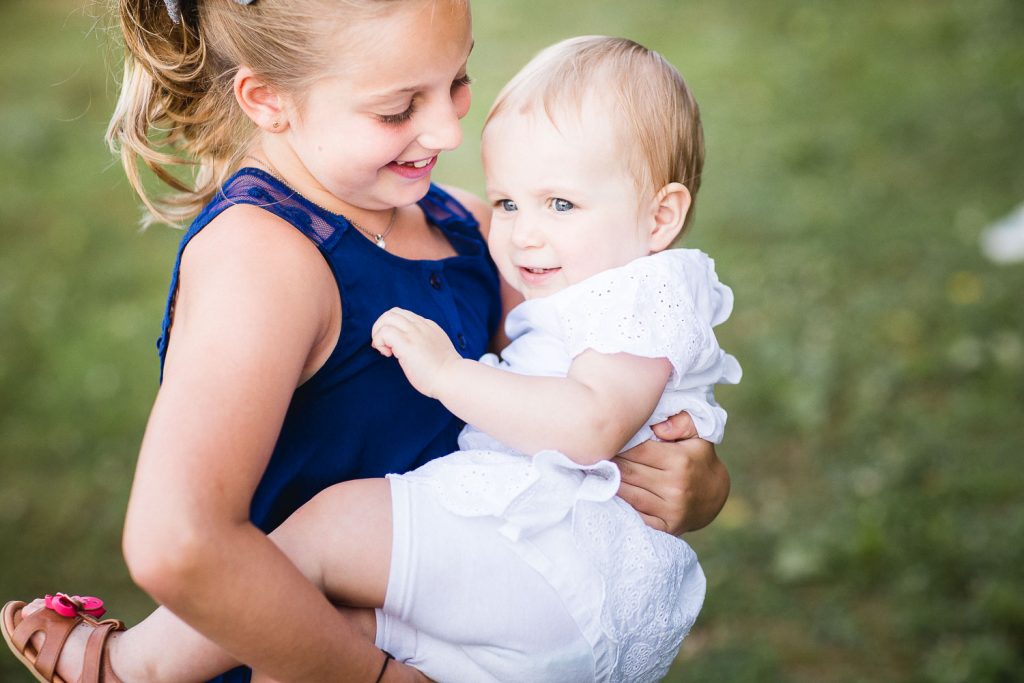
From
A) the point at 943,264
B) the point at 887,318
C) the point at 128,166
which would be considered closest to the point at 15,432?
the point at 128,166

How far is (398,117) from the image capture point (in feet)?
5.91

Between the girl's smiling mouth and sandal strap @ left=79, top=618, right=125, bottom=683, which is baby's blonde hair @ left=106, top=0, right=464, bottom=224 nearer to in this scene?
the girl's smiling mouth

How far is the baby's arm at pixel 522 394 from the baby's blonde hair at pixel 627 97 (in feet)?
1.42

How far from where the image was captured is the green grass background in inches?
142

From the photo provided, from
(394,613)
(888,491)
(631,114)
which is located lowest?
(888,491)

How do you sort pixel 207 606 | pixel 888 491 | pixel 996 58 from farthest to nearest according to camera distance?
1. pixel 996 58
2. pixel 888 491
3. pixel 207 606

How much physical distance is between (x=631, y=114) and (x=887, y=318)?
127 inches

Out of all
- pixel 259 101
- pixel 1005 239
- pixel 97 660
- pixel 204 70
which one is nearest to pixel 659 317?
pixel 259 101

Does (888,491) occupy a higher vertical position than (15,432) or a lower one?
lower

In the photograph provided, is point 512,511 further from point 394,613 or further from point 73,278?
point 73,278

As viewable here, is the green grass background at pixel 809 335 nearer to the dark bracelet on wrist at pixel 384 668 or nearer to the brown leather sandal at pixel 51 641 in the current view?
the brown leather sandal at pixel 51 641

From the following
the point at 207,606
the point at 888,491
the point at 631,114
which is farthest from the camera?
the point at 888,491

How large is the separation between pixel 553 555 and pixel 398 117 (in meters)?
0.78

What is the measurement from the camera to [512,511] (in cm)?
175
